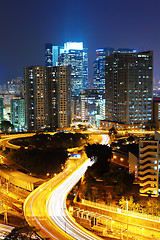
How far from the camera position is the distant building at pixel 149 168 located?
16.6 meters

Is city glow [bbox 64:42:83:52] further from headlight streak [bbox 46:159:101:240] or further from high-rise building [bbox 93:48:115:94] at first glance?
headlight streak [bbox 46:159:101:240]

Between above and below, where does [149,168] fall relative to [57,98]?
below

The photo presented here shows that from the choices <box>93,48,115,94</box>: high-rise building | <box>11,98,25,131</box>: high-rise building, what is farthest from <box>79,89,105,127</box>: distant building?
<box>93,48,115,94</box>: high-rise building

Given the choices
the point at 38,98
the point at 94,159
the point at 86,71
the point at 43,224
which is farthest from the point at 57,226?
the point at 86,71

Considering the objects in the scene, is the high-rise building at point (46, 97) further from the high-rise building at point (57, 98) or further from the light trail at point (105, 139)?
the light trail at point (105, 139)

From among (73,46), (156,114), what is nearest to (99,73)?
(73,46)

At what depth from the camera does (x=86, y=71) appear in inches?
3706

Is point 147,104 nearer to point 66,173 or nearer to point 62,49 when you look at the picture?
point 66,173

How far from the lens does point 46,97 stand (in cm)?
4725

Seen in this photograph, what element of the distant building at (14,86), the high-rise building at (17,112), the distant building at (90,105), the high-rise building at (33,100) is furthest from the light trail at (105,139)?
the distant building at (14,86)

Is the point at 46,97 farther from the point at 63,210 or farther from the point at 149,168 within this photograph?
the point at 63,210

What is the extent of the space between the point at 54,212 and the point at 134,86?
30.5m

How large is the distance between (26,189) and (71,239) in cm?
832

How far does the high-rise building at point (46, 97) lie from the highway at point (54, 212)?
27.4m
